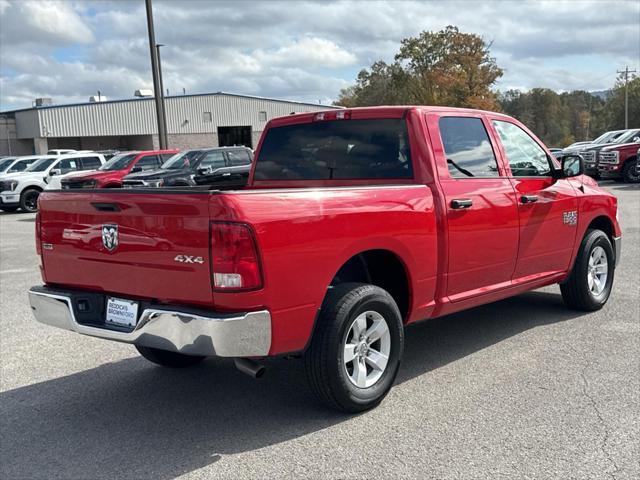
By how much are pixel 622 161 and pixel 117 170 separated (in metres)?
16.8

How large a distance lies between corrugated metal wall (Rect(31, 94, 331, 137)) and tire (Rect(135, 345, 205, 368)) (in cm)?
4824

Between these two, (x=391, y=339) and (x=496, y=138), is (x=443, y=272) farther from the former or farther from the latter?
(x=496, y=138)

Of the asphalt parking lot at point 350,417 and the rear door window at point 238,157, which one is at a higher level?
the rear door window at point 238,157

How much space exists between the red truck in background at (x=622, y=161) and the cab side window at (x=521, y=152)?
19138 mm

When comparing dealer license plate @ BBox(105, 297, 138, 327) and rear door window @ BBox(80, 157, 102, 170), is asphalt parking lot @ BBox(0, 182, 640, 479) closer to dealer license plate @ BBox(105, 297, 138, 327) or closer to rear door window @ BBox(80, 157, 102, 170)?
dealer license plate @ BBox(105, 297, 138, 327)

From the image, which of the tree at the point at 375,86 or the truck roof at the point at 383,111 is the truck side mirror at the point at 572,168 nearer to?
the truck roof at the point at 383,111

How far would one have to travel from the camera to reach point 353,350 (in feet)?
13.5

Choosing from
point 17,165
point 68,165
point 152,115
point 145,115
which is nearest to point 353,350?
point 68,165

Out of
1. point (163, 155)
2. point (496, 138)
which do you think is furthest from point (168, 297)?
point (163, 155)

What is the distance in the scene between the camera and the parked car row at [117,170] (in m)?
16.9

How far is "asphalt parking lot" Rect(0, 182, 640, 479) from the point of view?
3.51 meters

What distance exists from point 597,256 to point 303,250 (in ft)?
13.0

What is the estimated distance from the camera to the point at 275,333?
3639 millimetres

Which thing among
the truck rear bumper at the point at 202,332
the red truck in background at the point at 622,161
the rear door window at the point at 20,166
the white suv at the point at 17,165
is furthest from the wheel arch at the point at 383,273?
the rear door window at the point at 20,166
